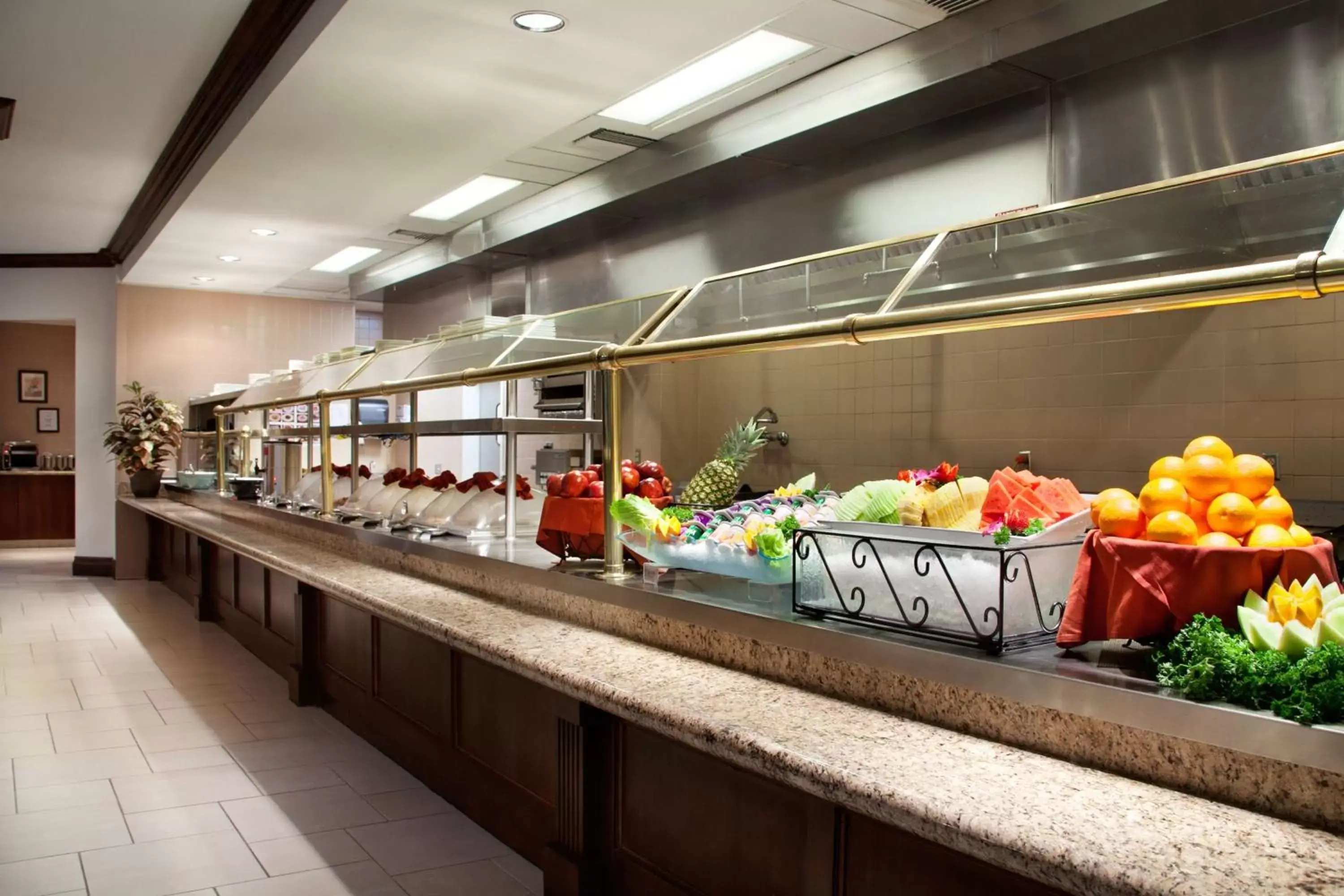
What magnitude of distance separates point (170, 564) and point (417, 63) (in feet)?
22.2

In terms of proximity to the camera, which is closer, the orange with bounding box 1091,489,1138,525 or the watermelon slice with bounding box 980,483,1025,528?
the orange with bounding box 1091,489,1138,525

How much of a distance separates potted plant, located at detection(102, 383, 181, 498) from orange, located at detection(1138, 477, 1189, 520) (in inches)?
397

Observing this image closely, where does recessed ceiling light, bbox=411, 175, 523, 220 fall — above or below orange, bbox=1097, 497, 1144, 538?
above

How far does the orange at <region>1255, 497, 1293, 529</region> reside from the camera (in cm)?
145

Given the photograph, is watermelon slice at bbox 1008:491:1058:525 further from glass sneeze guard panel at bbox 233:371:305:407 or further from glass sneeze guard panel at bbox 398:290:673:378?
glass sneeze guard panel at bbox 233:371:305:407

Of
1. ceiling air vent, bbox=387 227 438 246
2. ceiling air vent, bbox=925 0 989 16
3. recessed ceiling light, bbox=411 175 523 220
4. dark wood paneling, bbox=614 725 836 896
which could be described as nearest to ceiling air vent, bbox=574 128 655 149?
recessed ceiling light, bbox=411 175 523 220

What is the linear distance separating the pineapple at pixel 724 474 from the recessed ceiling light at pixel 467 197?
3.81 meters

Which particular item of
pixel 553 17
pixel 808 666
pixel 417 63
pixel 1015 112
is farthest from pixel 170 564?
pixel 808 666

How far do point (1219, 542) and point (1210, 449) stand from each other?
17 centimetres

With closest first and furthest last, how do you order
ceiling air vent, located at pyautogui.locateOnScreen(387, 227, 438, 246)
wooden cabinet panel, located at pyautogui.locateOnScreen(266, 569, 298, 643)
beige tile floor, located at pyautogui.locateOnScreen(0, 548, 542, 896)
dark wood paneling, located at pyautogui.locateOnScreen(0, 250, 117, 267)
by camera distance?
beige tile floor, located at pyautogui.locateOnScreen(0, 548, 542, 896), wooden cabinet panel, located at pyautogui.locateOnScreen(266, 569, 298, 643), ceiling air vent, located at pyautogui.locateOnScreen(387, 227, 438, 246), dark wood paneling, located at pyautogui.locateOnScreen(0, 250, 117, 267)

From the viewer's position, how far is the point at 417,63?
4184mm

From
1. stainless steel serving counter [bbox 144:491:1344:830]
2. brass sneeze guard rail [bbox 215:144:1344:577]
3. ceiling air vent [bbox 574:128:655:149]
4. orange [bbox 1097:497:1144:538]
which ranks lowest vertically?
stainless steel serving counter [bbox 144:491:1344:830]

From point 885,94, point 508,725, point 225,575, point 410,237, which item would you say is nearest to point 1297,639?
point 508,725

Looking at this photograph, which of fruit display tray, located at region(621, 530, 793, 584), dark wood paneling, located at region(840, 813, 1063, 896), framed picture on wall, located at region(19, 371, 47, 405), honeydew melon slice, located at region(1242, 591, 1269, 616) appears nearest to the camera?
honeydew melon slice, located at region(1242, 591, 1269, 616)
